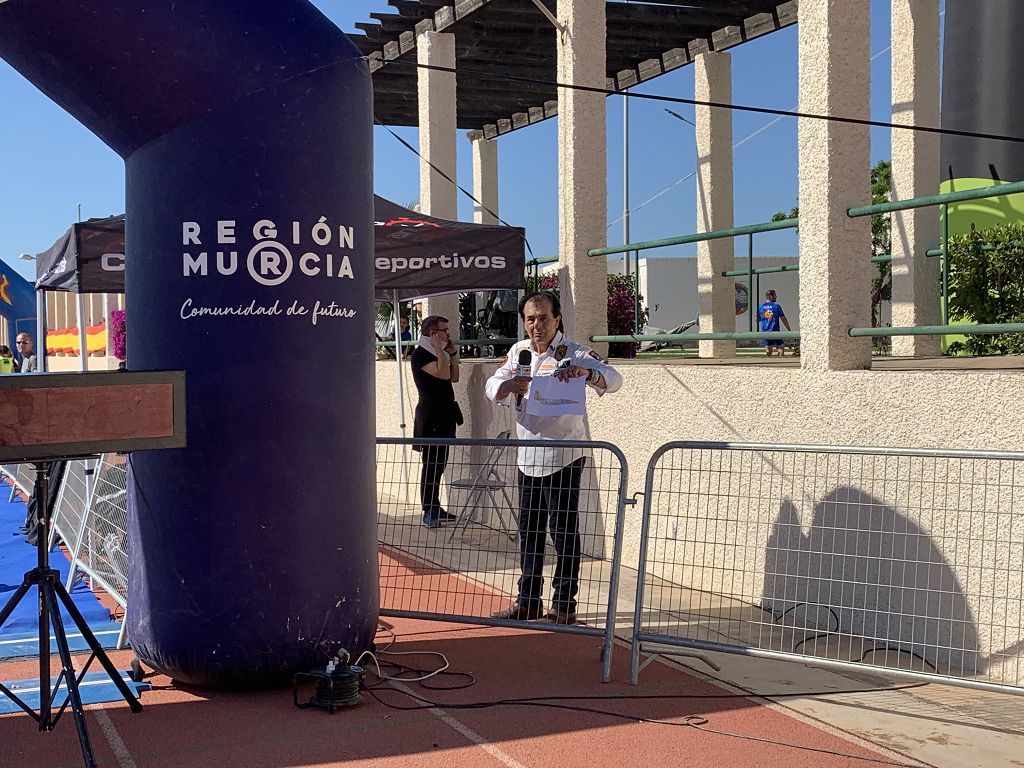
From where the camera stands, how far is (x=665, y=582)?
319 inches

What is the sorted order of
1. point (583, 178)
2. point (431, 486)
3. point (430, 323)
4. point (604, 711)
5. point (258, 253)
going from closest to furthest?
point (604, 711), point (258, 253), point (431, 486), point (583, 178), point (430, 323)

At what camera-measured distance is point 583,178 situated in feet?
35.3

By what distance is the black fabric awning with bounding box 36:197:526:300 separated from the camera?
983cm

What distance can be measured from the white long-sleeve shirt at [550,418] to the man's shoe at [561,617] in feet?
2.71

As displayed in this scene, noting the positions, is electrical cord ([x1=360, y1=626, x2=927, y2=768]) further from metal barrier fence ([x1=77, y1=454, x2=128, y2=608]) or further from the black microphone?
metal barrier fence ([x1=77, y1=454, x2=128, y2=608])

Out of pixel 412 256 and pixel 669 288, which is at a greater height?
pixel 669 288

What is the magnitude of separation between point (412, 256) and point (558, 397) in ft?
11.6

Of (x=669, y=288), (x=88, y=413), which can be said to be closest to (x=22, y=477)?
(x=88, y=413)

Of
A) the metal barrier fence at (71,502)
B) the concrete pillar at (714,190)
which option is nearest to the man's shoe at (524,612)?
the metal barrier fence at (71,502)

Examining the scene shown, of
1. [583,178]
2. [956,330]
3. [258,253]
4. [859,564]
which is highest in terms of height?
[583,178]

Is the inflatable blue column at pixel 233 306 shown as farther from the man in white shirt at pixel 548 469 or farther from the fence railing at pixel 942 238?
the fence railing at pixel 942 238

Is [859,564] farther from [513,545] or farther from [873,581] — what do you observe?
[513,545]

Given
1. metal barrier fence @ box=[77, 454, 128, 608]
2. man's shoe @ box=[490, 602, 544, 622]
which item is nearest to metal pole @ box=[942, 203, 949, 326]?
man's shoe @ box=[490, 602, 544, 622]

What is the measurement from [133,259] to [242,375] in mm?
864
